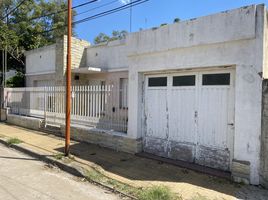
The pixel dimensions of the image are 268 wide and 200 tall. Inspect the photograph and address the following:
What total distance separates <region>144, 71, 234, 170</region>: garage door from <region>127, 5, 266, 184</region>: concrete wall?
342 mm

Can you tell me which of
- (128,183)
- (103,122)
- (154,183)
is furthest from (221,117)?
(103,122)

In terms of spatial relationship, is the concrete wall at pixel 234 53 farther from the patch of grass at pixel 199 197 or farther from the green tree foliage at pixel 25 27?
→ the green tree foliage at pixel 25 27

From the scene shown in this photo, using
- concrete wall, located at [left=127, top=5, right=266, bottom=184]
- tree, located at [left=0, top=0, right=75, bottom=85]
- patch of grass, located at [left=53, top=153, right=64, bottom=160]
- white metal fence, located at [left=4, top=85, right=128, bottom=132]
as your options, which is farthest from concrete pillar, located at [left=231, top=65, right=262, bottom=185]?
tree, located at [left=0, top=0, right=75, bottom=85]

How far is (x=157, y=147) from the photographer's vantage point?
7145mm

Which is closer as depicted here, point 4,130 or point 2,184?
point 2,184

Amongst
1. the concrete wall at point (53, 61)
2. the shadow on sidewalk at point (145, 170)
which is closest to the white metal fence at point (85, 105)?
the shadow on sidewalk at point (145, 170)

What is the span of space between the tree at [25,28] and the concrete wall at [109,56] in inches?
240

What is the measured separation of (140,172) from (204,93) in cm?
259

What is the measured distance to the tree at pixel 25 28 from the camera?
1794 cm

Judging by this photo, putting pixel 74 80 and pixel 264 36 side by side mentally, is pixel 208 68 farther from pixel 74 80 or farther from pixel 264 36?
pixel 74 80

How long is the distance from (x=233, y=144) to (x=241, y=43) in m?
2.32

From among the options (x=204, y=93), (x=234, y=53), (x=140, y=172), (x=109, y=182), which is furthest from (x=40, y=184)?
(x=234, y=53)

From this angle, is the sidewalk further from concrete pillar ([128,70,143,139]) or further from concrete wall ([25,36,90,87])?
concrete wall ([25,36,90,87])

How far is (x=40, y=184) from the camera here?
517cm
